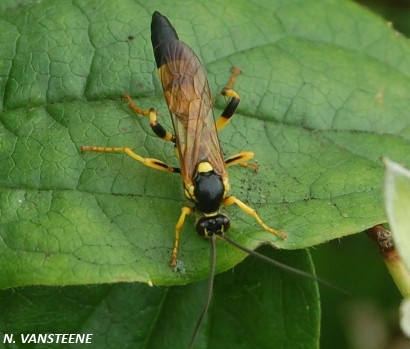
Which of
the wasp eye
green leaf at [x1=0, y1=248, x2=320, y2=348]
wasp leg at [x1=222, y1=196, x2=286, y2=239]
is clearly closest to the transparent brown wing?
wasp leg at [x1=222, y1=196, x2=286, y2=239]

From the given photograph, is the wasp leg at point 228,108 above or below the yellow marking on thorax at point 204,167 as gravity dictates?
above

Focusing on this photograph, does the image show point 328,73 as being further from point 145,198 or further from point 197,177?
point 145,198

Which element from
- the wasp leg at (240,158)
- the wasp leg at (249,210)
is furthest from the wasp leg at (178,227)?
the wasp leg at (240,158)

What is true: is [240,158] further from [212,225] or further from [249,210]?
[212,225]

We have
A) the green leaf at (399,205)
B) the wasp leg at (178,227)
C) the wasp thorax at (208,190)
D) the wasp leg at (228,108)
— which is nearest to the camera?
the green leaf at (399,205)

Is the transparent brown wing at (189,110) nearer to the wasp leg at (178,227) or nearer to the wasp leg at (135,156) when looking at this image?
the wasp leg at (135,156)

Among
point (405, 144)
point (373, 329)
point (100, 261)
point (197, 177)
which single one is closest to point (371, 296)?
point (373, 329)

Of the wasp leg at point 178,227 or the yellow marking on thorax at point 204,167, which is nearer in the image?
the wasp leg at point 178,227

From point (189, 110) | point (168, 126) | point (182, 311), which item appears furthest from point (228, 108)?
point (182, 311)
